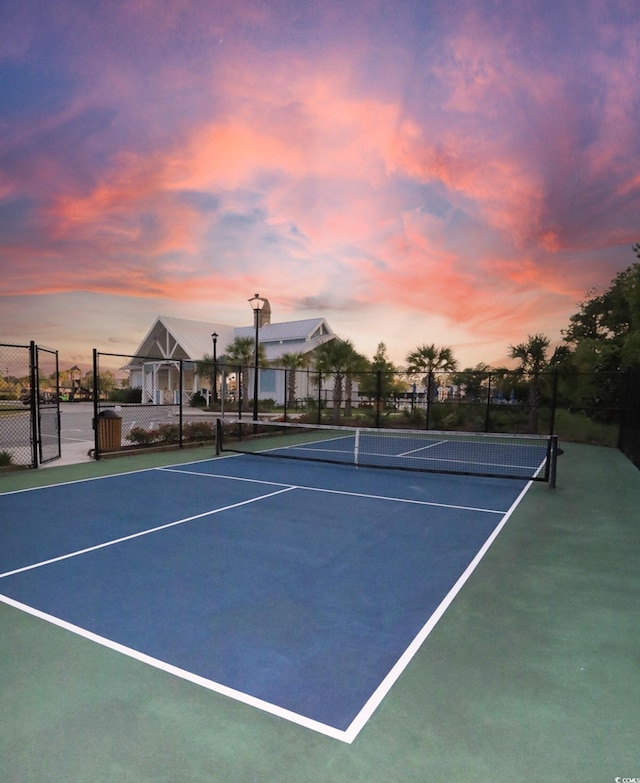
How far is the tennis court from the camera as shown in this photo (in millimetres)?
2473

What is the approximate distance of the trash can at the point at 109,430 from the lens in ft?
41.9

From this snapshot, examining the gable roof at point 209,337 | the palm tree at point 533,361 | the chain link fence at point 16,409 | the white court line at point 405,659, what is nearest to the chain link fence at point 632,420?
the palm tree at point 533,361

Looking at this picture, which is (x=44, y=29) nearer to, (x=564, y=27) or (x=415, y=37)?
(x=415, y=37)

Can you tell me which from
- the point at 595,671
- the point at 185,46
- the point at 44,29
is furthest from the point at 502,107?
the point at 595,671

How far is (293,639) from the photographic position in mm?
3590

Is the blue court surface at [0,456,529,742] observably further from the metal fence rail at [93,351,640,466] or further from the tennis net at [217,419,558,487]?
the metal fence rail at [93,351,640,466]

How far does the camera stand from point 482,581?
15.9ft

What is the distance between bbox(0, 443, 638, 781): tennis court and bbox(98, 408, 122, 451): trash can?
Result: 5.43 metres

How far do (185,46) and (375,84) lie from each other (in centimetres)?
633

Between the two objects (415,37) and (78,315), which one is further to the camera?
(78,315)

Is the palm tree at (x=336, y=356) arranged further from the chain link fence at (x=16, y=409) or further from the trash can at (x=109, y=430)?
the chain link fence at (x=16, y=409)

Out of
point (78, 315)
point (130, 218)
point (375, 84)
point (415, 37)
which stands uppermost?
point (415, 37)

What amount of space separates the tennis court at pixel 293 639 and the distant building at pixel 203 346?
1114 inches

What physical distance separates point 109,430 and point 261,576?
984cm
